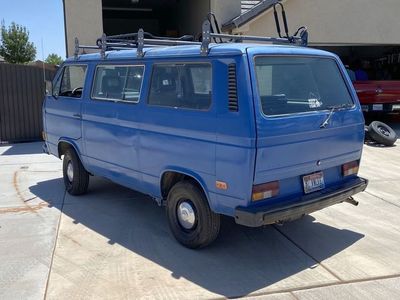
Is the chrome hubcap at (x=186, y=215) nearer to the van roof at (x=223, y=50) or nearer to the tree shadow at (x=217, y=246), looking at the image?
the tree shadow at (x=217, y=246)

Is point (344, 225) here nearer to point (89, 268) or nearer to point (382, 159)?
point (89, 268)

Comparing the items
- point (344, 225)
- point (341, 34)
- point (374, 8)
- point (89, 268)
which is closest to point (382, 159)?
point (344, 225)

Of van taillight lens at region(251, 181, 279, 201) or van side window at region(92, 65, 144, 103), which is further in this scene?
van side window at region(92, 65, 144, 103)

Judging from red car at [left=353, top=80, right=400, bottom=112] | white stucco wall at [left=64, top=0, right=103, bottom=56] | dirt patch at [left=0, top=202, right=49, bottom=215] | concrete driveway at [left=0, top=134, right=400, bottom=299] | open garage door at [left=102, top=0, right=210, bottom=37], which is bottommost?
concrete driveway at [left=0, top=134, right=400, bottom=299]

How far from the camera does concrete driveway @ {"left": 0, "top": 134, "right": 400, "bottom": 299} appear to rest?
3.83 m

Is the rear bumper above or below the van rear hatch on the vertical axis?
below

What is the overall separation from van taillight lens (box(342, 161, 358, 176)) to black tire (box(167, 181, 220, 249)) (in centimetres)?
151

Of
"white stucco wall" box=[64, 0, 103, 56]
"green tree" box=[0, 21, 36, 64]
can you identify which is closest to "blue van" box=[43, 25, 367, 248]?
"white stucco wall" box=[64, 0, 103, 56]

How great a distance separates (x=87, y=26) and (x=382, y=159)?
23.5ft

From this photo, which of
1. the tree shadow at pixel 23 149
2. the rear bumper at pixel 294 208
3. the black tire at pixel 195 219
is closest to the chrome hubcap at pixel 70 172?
the black tire at pixel 195 219

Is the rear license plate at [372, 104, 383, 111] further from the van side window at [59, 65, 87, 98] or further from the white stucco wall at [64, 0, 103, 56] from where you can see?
the van side window at [59, 65, 87, 98]

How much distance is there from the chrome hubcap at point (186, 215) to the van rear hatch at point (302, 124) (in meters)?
0.80

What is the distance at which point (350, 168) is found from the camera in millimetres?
4918

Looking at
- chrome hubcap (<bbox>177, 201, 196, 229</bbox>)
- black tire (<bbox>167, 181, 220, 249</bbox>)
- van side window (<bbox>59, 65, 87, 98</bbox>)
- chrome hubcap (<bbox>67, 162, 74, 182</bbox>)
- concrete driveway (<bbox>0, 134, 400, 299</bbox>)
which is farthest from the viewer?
chrome hubcap (<bbox>67, 162, 74, 182</bbox>)
